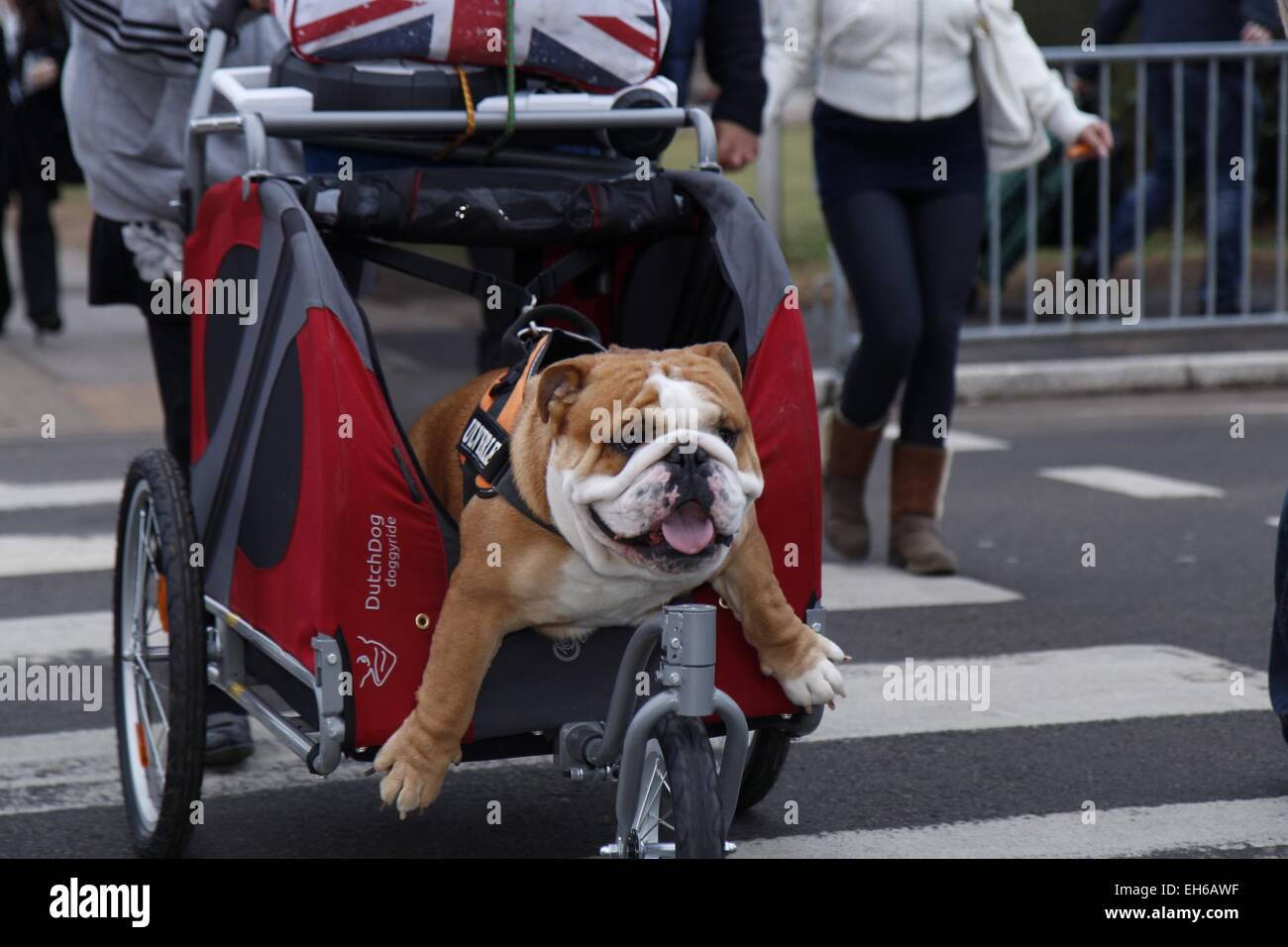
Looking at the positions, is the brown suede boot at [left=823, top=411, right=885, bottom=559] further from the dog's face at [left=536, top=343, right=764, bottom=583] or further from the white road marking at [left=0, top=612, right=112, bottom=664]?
the dog's face at [left=536, top=343, right=764, bottom=583]

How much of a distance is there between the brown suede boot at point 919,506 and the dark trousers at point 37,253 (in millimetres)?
6592

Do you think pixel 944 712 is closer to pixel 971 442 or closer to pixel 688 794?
pixel 688 794

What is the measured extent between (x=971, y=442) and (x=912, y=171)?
9.63 ft

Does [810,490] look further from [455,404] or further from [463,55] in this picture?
[463,55]

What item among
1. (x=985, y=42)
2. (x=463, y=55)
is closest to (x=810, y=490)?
(x=463, y=55)

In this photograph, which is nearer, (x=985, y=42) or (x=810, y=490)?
(x=810, y=490)

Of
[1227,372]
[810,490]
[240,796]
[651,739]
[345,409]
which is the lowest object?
[1227,372]

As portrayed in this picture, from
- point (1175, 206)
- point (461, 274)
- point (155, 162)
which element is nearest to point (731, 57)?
point (155, 162)

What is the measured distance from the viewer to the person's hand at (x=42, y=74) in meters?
11.5

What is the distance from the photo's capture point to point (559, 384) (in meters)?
3.41

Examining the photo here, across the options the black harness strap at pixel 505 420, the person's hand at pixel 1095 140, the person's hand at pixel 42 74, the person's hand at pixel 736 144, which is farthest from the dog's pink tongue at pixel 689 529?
the person's hand at pixel 42 74

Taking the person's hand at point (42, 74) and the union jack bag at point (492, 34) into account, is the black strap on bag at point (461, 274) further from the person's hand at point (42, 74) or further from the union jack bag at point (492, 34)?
the person's hand at point (42, 74)
